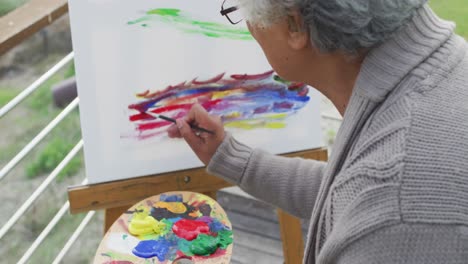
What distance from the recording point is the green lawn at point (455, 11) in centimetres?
184

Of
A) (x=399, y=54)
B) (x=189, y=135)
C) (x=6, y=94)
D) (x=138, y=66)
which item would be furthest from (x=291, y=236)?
(x=6, y=94)

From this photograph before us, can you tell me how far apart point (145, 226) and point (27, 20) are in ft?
2.07

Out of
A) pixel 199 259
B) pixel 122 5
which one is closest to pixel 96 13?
pixel 122 5

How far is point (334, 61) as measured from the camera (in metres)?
0.90

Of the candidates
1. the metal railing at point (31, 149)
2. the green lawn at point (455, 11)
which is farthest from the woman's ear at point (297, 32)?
the green lawn at point (455, 11)

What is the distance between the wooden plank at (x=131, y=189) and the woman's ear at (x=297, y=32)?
0.62 m

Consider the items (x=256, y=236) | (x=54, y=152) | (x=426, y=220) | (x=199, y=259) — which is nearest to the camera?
(x=426, y=220)

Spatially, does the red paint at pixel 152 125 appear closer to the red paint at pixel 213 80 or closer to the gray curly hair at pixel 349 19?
the red paint at pixel 213 80

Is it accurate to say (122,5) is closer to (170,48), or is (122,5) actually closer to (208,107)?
(170,48)

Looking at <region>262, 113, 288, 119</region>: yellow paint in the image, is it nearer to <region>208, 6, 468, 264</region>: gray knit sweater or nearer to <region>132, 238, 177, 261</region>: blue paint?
<region>132, 238, 177, 261</region>: blue paint

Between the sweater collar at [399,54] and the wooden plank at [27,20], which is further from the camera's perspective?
the wooden plank at [27,20]

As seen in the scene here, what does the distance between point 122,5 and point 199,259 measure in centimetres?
59

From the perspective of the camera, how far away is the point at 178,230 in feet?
4.15

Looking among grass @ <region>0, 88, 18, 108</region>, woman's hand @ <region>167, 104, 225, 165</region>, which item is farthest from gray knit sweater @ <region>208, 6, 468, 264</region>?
grass @ <region>0, 88, 18, 108</region>
